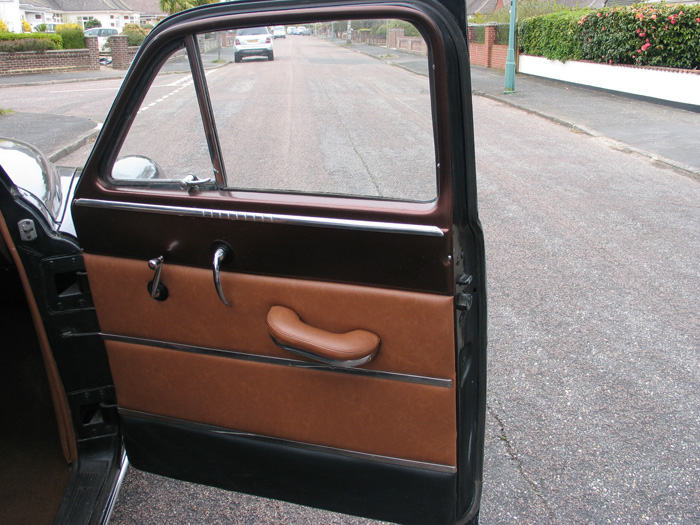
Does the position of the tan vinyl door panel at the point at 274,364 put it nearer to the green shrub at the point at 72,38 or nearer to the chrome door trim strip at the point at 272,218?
→ the chrome door trim strip at the point at 272,218

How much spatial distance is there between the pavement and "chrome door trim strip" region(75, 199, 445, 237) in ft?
26.6

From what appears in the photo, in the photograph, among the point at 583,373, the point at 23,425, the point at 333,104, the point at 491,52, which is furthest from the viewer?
the point at 491,52

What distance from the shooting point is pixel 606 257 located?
517 centimetres

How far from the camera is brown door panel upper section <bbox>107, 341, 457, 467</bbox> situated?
1745 mm

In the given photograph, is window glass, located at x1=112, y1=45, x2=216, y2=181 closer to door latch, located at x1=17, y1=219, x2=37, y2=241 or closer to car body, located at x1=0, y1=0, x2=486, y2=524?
car body, located at x1=0, y1=0, x2=486, y2=524

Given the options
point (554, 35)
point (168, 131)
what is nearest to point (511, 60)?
point (554, 35)

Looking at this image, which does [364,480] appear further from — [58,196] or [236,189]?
[58,196]

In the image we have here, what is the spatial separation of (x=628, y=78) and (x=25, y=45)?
2290 cm

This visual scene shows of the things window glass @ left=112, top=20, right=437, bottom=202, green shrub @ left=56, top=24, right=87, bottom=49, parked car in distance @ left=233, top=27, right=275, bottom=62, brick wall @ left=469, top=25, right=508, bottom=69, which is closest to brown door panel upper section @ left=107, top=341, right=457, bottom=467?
window glass @ left=112, top=20, right=437, bottom=202

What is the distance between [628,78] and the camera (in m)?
14.9

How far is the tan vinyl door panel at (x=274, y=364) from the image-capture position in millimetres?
1669

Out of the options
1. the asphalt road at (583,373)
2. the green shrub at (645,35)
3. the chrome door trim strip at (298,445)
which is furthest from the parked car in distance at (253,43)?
the green shrub at (645,35)

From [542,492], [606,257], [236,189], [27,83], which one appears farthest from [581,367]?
[27,83]

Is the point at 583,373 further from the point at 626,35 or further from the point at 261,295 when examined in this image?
the point at 626,35
